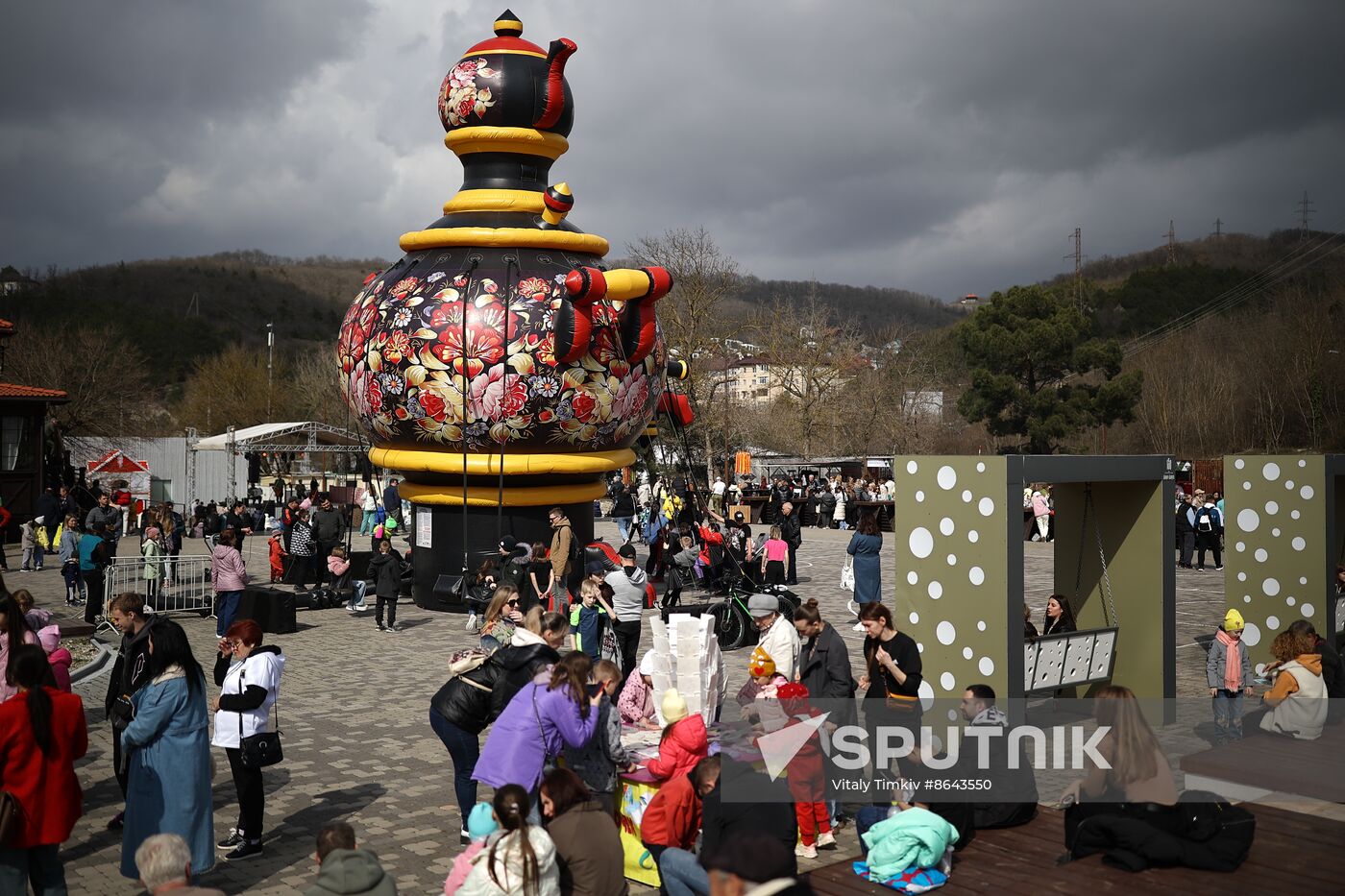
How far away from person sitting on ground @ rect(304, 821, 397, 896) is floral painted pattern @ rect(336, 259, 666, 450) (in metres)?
12.1

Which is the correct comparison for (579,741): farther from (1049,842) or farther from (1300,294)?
(1300,294)

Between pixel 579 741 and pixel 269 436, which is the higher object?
pixel 269 436

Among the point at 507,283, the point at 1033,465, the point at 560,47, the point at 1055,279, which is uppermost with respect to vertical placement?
the point at 1055,279

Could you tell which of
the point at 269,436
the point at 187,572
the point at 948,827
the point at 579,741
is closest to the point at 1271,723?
the point at 948,827

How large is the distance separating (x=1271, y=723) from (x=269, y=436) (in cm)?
3241

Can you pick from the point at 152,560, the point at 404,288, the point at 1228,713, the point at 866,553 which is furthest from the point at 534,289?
the point at 1228,713

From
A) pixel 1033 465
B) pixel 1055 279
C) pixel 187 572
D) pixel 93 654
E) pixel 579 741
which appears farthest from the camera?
pixel 1055 279

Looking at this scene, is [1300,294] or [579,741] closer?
[579,741]

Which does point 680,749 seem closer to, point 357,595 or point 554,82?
point 357,595

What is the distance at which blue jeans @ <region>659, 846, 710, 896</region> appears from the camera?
21.0 ft

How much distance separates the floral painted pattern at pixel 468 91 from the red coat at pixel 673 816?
1386 cm

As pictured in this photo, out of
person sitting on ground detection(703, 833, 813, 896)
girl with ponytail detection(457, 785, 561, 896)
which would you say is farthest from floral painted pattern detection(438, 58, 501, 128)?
person sitting on ground detection(703, 833, 813, 896)

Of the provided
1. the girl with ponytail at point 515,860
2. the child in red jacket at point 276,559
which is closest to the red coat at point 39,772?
the girl with ponytail at point 515,860

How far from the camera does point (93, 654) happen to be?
14.6 meters
